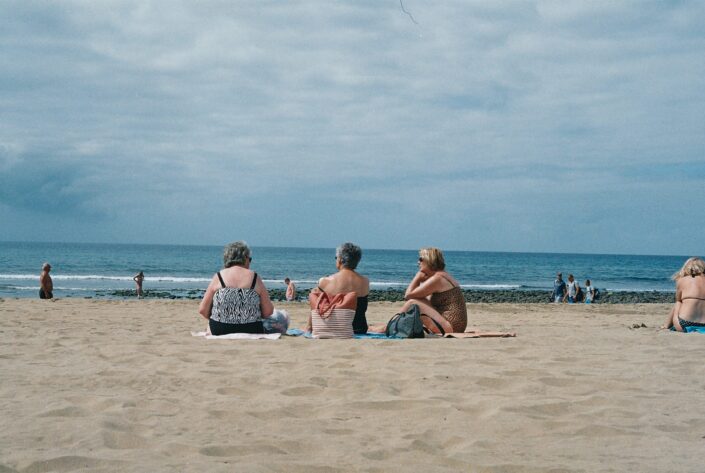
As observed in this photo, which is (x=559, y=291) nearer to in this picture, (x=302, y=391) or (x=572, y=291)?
(x=572, y=291)

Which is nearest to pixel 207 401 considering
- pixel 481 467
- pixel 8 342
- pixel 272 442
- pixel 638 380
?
pixel 272 442

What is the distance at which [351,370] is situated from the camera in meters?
5.46

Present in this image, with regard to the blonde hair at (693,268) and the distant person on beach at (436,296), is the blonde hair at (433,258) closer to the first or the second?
the distant person on beach at (436,296)

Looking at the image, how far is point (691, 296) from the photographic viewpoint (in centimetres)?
906

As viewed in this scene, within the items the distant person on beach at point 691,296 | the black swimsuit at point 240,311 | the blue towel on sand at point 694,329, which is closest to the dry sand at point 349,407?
the black swimsuit at point 240,311

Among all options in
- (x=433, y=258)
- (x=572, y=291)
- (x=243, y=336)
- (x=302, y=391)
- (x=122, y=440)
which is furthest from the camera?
(x=572, y=291)

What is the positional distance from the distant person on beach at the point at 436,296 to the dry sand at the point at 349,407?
1.23 meters

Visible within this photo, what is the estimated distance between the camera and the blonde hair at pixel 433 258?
8.37 meters

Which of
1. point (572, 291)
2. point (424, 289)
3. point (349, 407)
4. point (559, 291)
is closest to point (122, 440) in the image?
point (349, 407)

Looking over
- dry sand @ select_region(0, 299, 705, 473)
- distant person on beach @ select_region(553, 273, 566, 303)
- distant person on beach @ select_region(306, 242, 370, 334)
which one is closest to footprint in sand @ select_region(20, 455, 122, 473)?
dry sand @ select_region(0, 299, 705, 473)

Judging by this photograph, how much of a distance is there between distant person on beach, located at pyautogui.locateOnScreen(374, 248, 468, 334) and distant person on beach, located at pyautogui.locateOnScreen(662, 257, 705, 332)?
3.35m

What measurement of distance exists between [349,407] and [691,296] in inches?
273

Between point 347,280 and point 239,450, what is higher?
point 347,280

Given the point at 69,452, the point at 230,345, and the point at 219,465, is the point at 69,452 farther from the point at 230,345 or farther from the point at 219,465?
the point at 230,345
